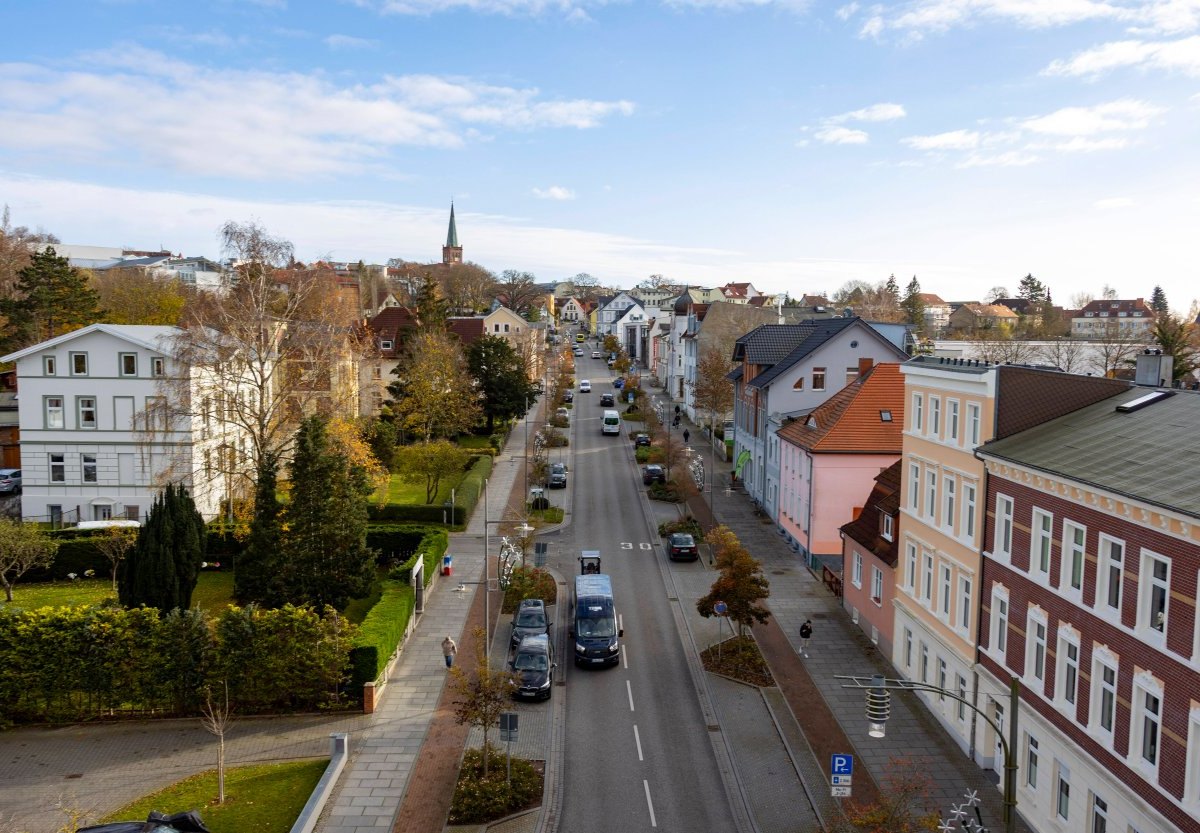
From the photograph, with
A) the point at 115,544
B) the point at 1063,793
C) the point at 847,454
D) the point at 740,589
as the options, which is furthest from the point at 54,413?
the point at 1063,793

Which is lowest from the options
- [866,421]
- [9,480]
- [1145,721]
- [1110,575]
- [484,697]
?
[484,697]

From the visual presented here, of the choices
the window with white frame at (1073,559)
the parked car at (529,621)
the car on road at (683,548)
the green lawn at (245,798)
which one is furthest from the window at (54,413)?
the window with white frame at (1073,559)

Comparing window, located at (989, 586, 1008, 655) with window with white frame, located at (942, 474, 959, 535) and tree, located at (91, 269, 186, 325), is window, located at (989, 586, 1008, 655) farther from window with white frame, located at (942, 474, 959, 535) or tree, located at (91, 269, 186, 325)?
tree, located at (91, 269, 186, 325)

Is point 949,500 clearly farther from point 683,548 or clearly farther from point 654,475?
point 654,475

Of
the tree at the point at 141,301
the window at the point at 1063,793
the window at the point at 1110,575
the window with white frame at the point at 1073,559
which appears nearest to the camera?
the window at the point at 1110,575

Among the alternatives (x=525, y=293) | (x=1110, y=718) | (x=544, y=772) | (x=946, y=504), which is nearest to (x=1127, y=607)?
(x=1110, y=718)

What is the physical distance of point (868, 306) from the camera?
4633 inches

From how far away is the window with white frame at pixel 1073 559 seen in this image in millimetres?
18328

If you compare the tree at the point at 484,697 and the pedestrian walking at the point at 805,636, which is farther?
the pedestrian walking at the point at 805,636

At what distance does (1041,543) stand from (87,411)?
44.5m

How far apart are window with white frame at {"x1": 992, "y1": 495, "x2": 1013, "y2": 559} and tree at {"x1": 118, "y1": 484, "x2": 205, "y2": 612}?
25195 millimetres

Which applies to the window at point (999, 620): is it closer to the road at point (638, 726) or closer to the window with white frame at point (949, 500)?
the window with white frame at point (949, 500)

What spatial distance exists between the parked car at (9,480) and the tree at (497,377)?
102 ft

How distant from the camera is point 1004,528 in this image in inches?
874
